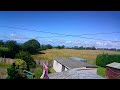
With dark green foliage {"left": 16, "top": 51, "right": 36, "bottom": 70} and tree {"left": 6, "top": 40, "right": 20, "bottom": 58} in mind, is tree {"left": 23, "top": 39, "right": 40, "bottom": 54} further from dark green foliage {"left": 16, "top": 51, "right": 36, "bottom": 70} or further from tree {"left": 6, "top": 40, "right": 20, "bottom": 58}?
tree {"left": 6, "top": 40, "right": 20, "bottom": 58}

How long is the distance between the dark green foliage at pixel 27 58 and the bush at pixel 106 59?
605 centimetres

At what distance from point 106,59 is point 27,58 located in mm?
7221

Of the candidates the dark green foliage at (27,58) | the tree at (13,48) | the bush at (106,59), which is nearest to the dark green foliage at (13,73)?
the tree at (13,48)

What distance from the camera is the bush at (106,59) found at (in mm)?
15067

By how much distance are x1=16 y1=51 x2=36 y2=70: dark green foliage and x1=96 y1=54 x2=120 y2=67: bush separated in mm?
6055

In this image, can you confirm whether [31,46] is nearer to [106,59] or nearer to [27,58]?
[27,58]

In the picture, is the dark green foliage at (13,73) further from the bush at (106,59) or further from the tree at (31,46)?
the bush at (106,59)

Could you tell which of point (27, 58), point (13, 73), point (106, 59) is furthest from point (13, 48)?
point (106, 59)

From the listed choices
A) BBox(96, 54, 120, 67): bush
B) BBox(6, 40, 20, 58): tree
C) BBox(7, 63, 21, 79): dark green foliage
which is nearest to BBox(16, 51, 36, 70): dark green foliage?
BBox(6, 40, 20, 58): tree

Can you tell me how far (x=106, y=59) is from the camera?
15234 millimetres
